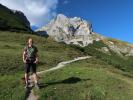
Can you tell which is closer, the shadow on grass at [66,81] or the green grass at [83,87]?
the green grass at [83,87]

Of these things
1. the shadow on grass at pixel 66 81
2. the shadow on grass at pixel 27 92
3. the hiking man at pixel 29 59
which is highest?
the hiking man at pixel 29 59

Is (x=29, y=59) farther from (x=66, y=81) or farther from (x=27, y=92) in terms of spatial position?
(x=66, y=81)

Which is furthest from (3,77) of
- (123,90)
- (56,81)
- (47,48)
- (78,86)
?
(47,48)

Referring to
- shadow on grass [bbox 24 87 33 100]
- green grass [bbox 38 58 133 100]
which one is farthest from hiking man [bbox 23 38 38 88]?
green grass [bbox 38 58 133 100]

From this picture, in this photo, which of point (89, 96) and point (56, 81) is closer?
point (89, 96)

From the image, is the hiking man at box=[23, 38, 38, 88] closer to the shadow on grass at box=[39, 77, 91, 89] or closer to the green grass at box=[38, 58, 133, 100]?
the shadow on grass at box=[39, 77, 91, 89]

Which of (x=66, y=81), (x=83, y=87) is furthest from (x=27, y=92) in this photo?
(x=66, y=81)

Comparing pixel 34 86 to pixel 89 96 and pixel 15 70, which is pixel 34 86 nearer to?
pixel 89 96

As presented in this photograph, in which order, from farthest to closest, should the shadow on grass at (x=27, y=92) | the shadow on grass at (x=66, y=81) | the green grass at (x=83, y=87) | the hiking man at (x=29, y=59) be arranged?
the shadow on grass at (x=66, y=81) → the hiking man at (x=29, y=59) → the green grass at (x=83, y=87) → the shadow on grass at (x=27, y=92)

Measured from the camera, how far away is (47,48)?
88.6 meters

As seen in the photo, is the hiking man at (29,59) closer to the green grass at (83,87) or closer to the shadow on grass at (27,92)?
the shadow on grass at (27,92)

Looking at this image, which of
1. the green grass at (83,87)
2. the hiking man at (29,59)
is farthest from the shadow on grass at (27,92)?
the green grass at (83,87)

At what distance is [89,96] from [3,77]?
12016 millimetres

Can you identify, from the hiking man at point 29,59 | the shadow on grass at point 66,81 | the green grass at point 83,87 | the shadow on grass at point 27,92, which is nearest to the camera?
the shadow on grass at point 27,92
